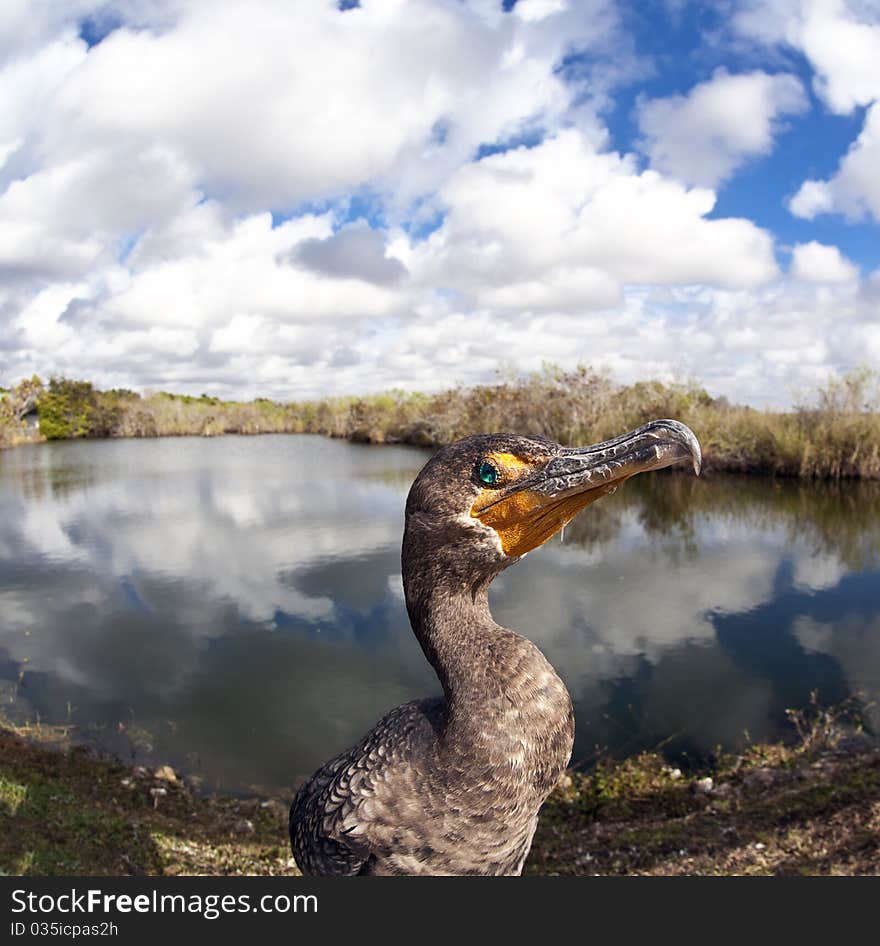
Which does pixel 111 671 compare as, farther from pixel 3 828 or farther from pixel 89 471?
pixel 89 471

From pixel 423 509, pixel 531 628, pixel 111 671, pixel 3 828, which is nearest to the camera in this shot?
pixel 423 509

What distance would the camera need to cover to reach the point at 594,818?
604 cm

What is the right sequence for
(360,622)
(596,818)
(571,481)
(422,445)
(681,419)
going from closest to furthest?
(571,481) < (596,818) < (360,622) < (681,419) < (422,445)

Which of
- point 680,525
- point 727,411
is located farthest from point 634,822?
point 727,411

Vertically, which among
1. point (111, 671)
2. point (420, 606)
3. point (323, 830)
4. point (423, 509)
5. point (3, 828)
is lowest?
point (111, 671)

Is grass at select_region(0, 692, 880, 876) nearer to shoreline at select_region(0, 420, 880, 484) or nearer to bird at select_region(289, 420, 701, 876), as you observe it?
bird at select_region(289, 420, 701, 876)

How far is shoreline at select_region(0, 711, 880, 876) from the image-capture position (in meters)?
4.71

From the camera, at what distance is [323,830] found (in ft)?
7.75

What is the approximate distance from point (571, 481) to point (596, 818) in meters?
5.40

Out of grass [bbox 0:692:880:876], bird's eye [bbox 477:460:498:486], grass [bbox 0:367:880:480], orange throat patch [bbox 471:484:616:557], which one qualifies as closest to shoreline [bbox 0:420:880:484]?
grass [bbox 0:367:880:480]

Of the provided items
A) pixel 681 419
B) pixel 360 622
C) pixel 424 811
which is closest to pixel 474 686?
pixel 424 811

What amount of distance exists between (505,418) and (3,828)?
29.2 meters

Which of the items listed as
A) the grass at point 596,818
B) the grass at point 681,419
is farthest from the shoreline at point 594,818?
the grass at point 681,419

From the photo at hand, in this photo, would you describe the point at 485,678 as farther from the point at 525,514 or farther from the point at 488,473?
the point at 488,473
